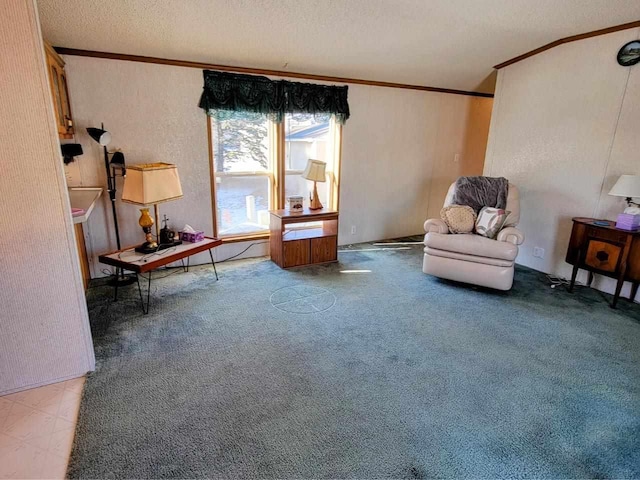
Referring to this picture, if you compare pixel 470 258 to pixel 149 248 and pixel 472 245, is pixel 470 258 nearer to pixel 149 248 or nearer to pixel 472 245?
pixel 472 245

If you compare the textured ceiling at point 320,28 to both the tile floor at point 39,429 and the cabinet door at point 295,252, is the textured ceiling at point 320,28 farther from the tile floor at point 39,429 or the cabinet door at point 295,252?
the tile floor at point 39,429

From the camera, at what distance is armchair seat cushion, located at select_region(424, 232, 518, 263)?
333 centimetres

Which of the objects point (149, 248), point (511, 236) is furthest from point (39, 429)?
point (511, 236)

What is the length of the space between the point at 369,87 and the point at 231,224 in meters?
2.53

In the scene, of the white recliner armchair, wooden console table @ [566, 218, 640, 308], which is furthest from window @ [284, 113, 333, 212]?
wooden console table @ [566, 218, 640, 308]

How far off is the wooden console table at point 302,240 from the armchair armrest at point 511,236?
1778mm

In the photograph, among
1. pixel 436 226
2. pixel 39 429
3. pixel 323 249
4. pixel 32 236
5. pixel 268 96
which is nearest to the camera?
pixel 39 429

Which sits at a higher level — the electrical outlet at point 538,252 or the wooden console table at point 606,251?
the wooden console table at point 606,251

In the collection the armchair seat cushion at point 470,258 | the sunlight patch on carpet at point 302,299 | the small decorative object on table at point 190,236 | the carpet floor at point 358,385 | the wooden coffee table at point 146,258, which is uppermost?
the small decorative object on table at point 190,236

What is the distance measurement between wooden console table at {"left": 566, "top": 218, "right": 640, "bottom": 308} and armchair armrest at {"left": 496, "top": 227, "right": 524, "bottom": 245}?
595mm

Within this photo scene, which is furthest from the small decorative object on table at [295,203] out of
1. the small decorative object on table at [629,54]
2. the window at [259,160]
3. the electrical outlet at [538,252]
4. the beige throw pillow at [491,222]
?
the small decorative object on table at [629,54]

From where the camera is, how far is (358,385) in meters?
2.12

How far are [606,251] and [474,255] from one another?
1.13 metres

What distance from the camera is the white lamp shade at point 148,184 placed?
2887mm
